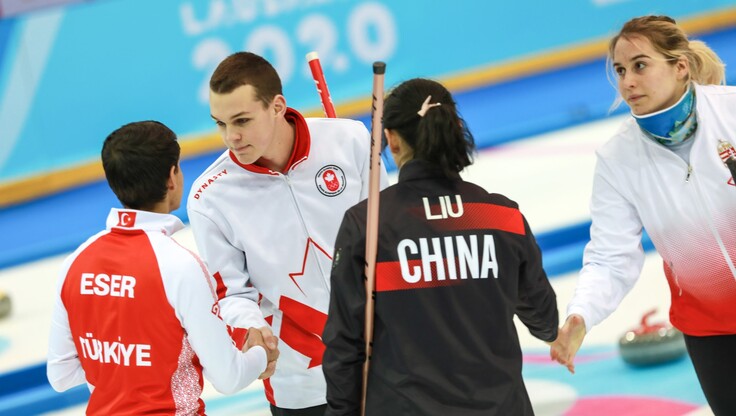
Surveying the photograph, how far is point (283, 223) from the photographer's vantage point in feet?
9.06

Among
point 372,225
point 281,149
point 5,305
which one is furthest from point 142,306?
point 5,305

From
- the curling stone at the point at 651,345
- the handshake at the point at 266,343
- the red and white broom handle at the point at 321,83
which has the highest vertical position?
the red and white broom handle at the point at 321,83

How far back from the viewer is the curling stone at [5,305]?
5402 mm

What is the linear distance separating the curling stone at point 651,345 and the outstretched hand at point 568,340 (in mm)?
1679

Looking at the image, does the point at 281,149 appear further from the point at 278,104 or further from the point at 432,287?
the point at 432,287

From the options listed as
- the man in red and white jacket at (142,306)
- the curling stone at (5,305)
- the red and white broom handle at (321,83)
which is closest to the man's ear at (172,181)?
the man in red and white jacket at (142,306)

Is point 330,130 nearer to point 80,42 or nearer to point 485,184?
point 485,184

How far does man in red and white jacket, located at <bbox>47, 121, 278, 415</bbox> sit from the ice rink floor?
195 centimetres

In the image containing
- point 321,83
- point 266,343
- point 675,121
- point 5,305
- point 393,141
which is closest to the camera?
point 393,141

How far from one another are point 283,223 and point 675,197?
981mm

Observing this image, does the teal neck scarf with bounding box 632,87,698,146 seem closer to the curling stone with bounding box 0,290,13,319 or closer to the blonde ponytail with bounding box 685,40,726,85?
the blonde ponytail with bounding box 685,40,726,85

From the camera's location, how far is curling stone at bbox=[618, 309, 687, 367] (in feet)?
13.8

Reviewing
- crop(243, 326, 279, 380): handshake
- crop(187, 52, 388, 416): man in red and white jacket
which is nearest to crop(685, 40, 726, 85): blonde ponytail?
crop(187, 52, 388, 416): man in red and white jacket

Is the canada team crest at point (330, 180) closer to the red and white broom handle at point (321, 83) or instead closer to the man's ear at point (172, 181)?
the red and white broom handle at point (321, 83)
